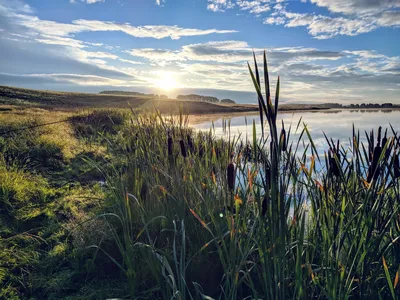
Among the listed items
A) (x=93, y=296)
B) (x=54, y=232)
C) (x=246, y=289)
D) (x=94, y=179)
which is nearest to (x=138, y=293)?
(x=93, y=296)

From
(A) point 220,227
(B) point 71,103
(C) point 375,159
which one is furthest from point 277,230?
(B) point 71,103

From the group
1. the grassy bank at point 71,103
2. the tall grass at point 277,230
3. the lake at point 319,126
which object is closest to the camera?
the tall grass at point 277,230

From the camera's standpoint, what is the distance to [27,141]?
5535 mm

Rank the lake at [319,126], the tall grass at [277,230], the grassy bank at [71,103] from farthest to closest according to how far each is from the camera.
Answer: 1. the grassy bank at [71,103]
2. the lake at [319,126]
3. the tall grass at [277,230]

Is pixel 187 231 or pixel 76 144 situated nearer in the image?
pixel 187 231

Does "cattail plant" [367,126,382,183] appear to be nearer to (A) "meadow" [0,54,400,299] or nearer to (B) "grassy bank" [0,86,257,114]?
(A) "meadow" [0,54,400,299]

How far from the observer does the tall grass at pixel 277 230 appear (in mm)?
1194

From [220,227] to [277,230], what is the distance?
892 mm

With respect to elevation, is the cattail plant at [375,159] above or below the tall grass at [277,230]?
above

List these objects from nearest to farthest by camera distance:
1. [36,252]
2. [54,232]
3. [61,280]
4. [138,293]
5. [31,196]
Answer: [138,293] → [61,280] → [36,252] → [54,232] → [31,196]

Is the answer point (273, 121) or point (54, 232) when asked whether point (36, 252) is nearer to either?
point (54, 232)

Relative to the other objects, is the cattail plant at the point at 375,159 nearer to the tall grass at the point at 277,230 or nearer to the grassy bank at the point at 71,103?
the tall grass at the point at 277,230

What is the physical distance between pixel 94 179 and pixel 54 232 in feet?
6.67

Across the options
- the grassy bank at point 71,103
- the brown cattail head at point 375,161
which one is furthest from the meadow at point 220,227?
the grassy bank at point 71,103
